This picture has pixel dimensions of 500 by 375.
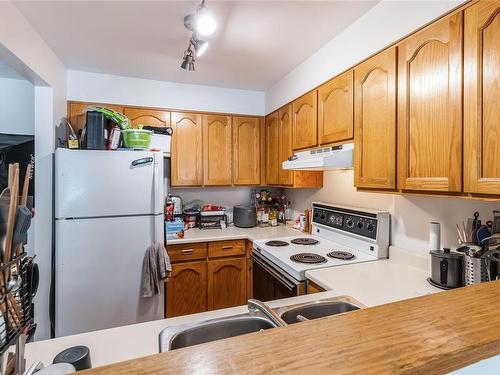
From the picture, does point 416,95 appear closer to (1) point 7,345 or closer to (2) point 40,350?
(1) point 7,345

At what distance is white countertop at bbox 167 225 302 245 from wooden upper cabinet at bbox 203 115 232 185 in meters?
0.49

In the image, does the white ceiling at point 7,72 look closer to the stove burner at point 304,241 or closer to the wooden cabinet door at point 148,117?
the wooden cabinet door at point 148,117

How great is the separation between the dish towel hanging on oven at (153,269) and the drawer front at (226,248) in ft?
1.67

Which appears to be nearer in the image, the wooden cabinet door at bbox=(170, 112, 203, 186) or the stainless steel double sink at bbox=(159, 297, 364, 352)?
the stainless steel double sink at bbox=(159, 297, 364, 352)

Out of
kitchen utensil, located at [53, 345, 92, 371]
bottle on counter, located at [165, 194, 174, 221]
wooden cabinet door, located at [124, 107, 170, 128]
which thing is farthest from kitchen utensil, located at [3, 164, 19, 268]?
wooden cabinet door, located at [124, 107, 170, 128]

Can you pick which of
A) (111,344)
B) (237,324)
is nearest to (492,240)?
(237,324)

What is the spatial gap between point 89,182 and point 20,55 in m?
0.82

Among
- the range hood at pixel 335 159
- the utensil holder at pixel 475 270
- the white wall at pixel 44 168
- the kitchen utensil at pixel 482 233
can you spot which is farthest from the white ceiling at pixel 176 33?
the utensil holder at pixel 475 270

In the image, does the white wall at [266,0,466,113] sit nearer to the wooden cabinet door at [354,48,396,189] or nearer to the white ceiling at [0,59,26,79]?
the wooden cabinet door at [354,48,396,189]

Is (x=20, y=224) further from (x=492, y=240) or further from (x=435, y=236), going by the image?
(x=435, y=236)

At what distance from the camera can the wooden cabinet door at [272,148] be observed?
9.02 feet

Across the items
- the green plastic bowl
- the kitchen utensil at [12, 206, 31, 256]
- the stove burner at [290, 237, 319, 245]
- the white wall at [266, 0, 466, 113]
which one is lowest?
the stove burner at [290, 237, 319, 245]

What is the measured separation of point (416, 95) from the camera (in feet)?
Answer: 4.22

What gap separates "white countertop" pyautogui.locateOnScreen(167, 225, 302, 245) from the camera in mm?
2438
